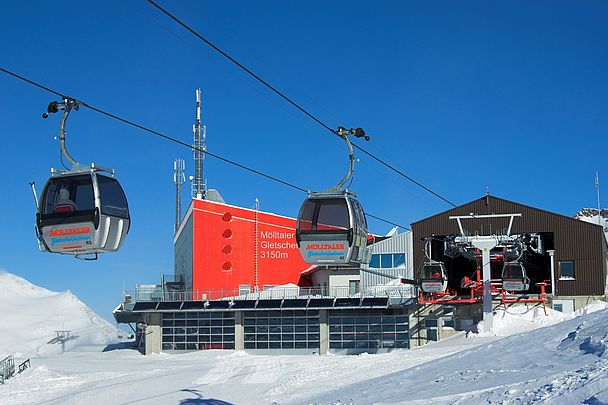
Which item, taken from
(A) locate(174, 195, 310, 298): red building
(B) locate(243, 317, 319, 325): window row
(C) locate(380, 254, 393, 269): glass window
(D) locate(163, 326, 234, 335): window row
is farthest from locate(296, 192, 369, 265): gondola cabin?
(A) locate(174, 195, 310, 298): red building

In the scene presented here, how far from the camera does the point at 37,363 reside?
42.7m

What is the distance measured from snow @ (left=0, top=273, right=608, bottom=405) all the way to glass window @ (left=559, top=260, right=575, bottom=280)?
2568 millimetres

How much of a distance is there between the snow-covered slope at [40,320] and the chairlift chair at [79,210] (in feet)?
232

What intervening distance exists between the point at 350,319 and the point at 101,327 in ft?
199

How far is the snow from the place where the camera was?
14.6 m

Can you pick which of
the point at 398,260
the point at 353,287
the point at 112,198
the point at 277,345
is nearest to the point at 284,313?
the point at 277,345

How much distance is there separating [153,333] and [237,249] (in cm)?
1086

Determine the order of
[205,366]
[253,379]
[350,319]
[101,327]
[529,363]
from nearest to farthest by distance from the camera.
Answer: [529,363] → [253,379] → [205,366] → [350,319] → [101,327]

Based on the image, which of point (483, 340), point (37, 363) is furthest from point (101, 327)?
point (483, 340)

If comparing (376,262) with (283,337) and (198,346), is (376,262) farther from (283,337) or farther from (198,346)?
(198,346)

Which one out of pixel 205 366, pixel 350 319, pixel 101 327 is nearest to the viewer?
pixel 205 366

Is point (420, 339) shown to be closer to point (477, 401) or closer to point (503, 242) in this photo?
point (503, 242)

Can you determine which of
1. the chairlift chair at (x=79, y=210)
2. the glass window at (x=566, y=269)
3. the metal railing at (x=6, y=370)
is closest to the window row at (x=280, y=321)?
the metal railing at (x=6, y=370)

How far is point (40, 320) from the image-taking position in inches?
4429
